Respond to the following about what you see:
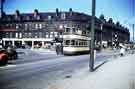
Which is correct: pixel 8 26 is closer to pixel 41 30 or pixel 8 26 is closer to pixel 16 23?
pixel 16 23

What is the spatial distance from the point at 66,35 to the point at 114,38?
18.4ft

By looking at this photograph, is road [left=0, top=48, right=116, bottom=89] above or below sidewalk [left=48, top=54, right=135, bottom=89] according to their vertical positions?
below

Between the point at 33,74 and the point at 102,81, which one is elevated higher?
the point at 102,81

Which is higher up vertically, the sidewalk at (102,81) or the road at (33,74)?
the sidewalk at (102,81)

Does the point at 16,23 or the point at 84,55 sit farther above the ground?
the point at 16,23

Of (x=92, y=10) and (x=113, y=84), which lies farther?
(x=92, y=10)

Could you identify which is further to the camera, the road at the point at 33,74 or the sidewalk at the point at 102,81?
the road at the point at 33,74

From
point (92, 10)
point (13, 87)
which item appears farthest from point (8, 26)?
point (92, 10)

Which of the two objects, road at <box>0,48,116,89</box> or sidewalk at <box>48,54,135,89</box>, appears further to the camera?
road at <box>0,48,116,89</box>

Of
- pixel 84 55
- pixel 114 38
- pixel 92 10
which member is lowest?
pixel 84 55

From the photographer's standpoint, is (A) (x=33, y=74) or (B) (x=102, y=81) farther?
(A) (x=33, y=74)

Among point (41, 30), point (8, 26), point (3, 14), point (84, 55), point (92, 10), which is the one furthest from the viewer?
point (84, 55)

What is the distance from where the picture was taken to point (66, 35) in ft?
70.8

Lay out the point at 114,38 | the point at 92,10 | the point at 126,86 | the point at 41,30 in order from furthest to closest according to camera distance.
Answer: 1. the point at 114,38
2. the point at 92,10
3. the point at 41,30
4. the point at 126,86
